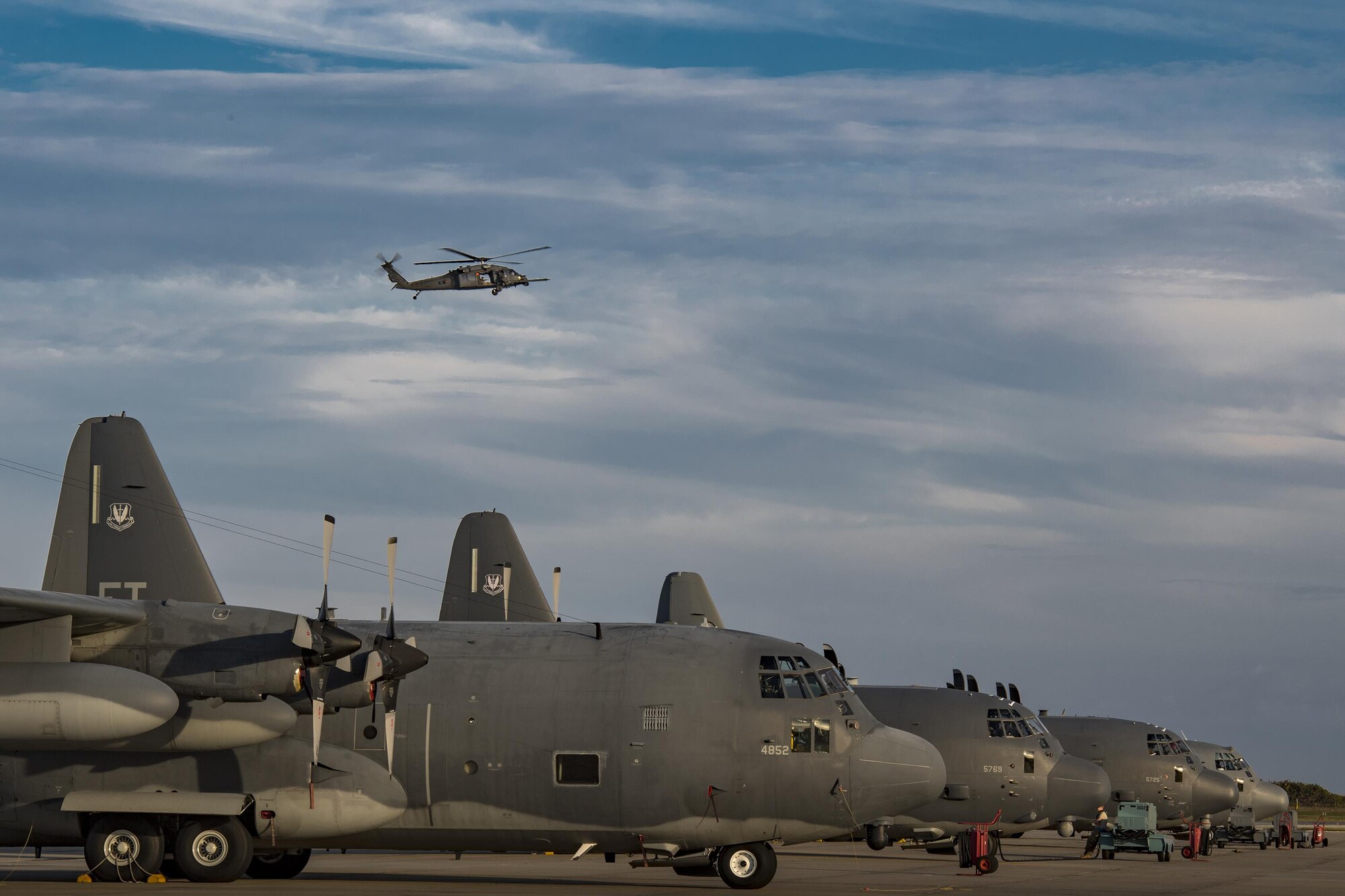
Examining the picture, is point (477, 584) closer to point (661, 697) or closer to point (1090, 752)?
point (661, 697)

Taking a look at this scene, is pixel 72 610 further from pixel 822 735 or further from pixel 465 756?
pixel 822 735

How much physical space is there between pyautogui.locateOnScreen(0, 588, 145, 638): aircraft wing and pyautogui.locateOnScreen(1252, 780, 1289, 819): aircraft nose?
143 ft

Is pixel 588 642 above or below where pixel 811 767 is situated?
above

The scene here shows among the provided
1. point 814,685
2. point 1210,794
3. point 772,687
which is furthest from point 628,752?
point 1210,794

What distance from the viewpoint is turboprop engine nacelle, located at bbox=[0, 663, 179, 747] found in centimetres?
2164

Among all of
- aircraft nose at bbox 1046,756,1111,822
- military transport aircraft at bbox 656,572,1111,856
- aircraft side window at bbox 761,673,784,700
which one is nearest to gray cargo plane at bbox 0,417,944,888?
aircraft side window at bbox 761,673,784,700

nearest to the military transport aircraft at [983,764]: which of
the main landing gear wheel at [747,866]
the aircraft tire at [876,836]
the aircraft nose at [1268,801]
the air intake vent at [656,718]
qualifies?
the aircraft tire at [876,836]

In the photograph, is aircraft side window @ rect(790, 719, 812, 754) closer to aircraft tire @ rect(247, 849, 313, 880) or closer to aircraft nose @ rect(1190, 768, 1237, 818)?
aircraft tire @ rect(247, 849, 313, 880)

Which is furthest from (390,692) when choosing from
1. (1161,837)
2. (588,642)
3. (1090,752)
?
(1090,752)

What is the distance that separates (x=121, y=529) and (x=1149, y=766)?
104ft

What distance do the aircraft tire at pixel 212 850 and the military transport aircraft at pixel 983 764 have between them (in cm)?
1481

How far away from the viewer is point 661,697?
24.6 meters

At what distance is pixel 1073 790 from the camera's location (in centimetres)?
3672

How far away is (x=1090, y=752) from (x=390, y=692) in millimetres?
28586
